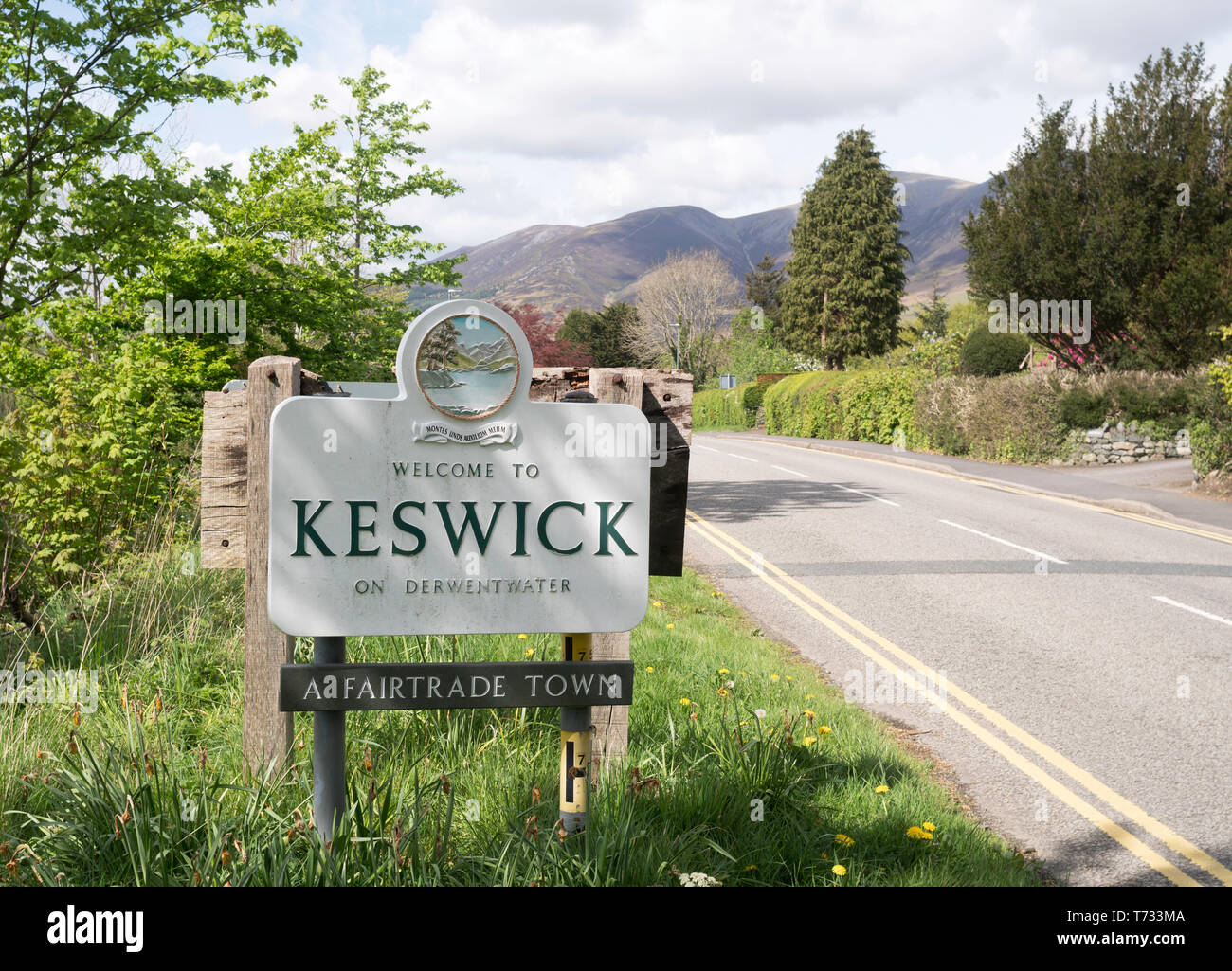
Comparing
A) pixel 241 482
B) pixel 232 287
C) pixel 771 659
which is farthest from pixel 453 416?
pixel 232 287

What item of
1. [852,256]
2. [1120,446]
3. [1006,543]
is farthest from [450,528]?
[852,256]

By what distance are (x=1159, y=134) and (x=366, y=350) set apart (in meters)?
20.2

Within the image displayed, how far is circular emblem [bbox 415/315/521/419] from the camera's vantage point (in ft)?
8.82

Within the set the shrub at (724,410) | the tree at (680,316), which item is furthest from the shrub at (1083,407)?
the tree at (680,316)

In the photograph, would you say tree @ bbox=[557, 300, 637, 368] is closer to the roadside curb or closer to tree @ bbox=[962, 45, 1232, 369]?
the roadside curb

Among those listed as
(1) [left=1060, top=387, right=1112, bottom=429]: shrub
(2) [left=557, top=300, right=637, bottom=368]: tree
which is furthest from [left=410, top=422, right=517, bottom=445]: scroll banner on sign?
(2) [left=557, top=300, right=637, bottom=368]: tree

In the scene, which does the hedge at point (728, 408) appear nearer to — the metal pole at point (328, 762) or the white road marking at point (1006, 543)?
the white road marking at point (1006, 543)

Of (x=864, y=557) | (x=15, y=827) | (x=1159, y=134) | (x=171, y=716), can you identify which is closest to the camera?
(x=15, y=827)

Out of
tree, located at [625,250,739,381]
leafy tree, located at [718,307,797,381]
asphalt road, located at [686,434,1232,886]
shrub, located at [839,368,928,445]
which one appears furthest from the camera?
tree, located at [625,250,739,381]

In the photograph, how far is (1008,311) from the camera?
26.2 m

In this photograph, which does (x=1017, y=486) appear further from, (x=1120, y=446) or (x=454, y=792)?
(x=454, y=792)

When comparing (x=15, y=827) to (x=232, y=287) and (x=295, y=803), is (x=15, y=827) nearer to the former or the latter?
(x=295, y=803)

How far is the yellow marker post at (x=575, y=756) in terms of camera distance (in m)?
2.89

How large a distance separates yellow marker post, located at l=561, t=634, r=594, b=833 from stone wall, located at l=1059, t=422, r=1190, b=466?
21.5 meters
